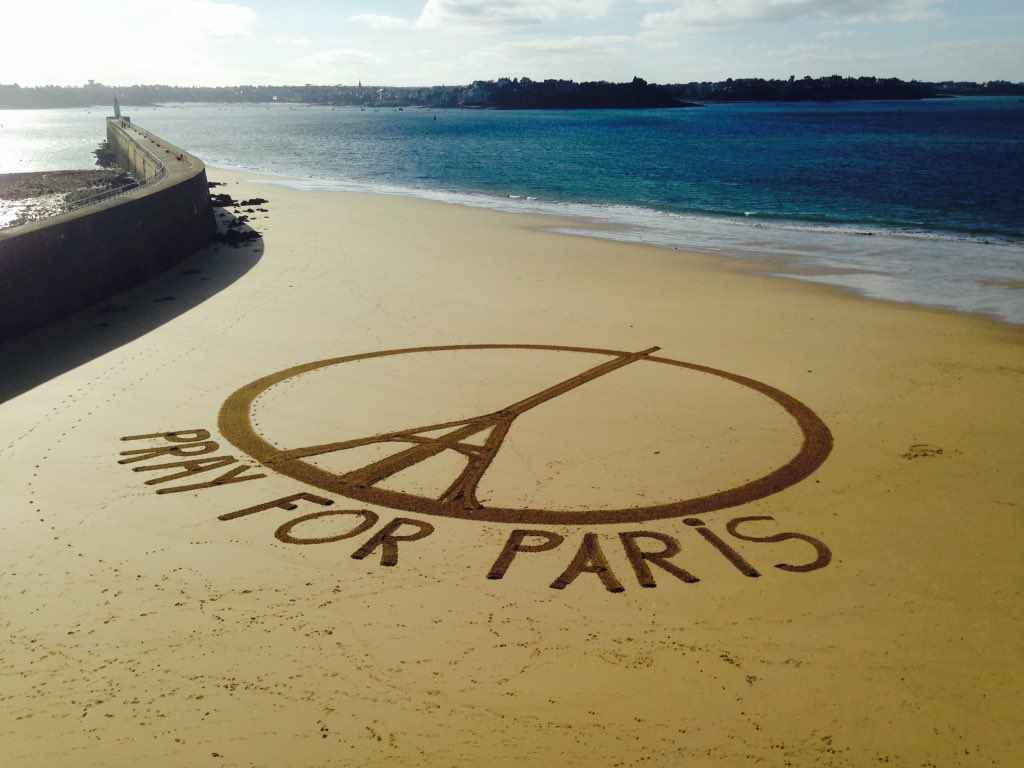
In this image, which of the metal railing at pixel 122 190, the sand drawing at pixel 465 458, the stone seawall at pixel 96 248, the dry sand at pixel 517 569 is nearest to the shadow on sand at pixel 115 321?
the dry sand at pixel 517 569

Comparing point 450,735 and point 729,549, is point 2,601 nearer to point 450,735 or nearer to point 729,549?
point 450,735

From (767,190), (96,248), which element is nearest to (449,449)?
(96,248)

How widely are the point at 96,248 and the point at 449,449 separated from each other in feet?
36.2

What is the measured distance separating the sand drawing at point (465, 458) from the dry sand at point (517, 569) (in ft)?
0.36

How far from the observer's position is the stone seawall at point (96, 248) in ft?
47.9

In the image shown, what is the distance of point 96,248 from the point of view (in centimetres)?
1717

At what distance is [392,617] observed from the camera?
667 centimetres

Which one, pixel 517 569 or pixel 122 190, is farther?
pixel 122 190

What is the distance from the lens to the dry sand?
18.1ft

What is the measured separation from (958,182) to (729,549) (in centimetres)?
5022

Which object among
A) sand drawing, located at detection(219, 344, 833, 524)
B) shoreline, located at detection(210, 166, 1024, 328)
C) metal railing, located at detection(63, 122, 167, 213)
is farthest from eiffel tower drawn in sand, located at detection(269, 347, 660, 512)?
metal railing, located at detection(63, 122, 167, 213)

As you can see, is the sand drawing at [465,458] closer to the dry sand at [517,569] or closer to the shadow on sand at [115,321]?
Answer: the dry sand at [517,569]

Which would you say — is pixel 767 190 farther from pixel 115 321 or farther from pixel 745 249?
pixel 115 321

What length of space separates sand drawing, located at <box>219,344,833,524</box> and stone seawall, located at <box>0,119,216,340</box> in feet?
17.9
